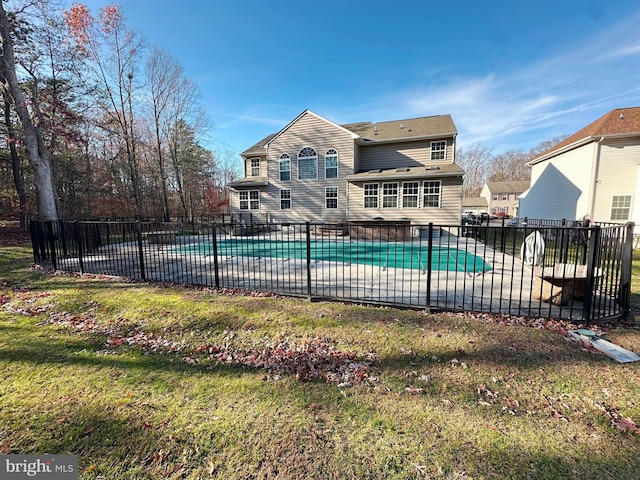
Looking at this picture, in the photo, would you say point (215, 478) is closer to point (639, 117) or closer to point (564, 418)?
point (564, 418)

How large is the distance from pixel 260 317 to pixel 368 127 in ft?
61.6

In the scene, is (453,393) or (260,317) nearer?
(453,393)

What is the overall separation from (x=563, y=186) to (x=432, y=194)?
28.1 ft

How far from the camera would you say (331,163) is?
1752cm

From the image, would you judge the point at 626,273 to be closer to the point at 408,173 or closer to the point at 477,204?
the point at 408,173

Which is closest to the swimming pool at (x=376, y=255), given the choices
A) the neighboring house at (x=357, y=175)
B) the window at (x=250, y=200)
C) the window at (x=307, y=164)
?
the neighboring house at (x=357, y=175)

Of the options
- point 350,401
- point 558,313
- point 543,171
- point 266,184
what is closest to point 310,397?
point 350,401

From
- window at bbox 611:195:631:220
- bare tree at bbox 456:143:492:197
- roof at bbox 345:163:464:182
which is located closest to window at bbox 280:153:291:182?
roof at bbox 345:163:464:182

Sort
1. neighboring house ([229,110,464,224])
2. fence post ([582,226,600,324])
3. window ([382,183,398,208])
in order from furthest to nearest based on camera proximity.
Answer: window ([382,183,398,208])
neighboring house ([229,110,464,224])
fence post ([582,226,600,324])

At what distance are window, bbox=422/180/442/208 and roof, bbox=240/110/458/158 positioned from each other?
2.99 m

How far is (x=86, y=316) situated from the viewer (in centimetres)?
438

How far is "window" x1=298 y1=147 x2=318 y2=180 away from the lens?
58.7 feet

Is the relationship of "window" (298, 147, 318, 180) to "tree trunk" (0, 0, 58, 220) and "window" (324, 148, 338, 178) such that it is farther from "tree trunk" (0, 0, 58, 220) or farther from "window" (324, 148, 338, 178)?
"tree trunk" (0, 0, 58, 220)

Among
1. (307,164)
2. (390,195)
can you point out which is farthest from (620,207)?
(307,164)
